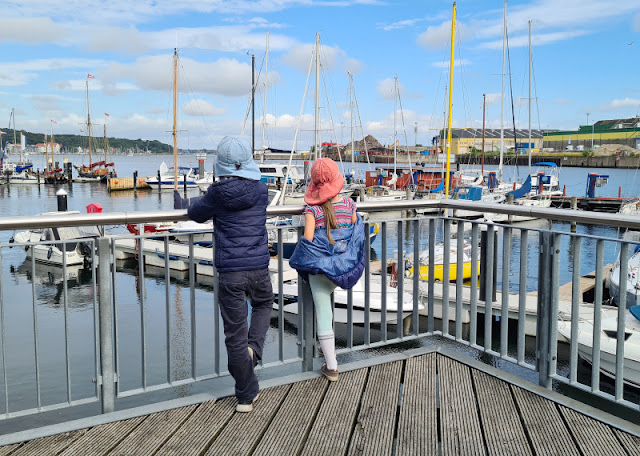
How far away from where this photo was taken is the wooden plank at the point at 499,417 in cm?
295

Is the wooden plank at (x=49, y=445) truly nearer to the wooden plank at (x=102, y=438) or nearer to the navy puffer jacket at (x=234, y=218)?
the wooden plank at (x=102, y=438)

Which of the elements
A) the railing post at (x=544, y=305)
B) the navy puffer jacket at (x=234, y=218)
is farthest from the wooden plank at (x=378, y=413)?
the navy puffer jacket at (x=234, y=218)

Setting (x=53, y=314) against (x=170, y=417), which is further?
(x=53, y=314)

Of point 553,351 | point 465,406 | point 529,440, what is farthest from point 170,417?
point 553,351

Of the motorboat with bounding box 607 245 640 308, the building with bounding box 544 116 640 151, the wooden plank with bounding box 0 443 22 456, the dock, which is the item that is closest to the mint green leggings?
the motorboat with bounding box 607 245 640 308

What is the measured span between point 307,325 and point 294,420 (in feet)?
2.80

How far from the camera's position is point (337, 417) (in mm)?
3285

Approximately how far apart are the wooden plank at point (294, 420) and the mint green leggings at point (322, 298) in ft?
1.25

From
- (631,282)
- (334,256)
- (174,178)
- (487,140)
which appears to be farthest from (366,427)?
(487,140)

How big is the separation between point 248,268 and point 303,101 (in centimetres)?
2461

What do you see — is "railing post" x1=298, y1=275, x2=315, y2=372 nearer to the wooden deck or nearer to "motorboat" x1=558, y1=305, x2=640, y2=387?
the wooden deck

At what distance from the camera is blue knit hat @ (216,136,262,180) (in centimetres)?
320

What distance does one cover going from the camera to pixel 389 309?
11.8 meters

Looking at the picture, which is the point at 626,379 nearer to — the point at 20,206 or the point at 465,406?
the point at 465,406
